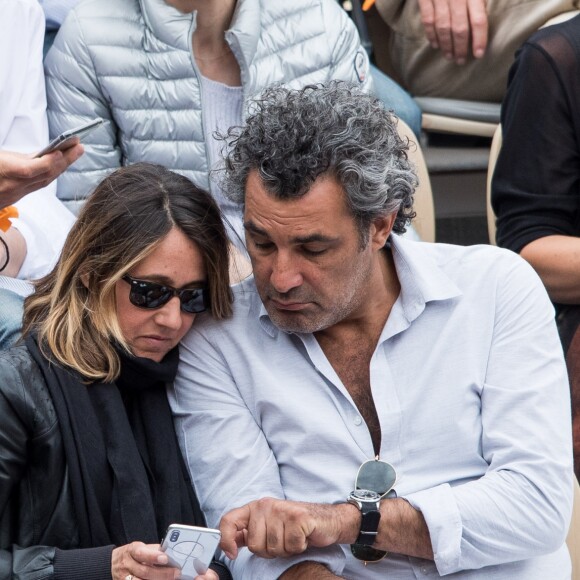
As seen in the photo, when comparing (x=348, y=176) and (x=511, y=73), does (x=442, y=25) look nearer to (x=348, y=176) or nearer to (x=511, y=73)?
(x=511, y=73)

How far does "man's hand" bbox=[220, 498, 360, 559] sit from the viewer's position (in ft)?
8.09

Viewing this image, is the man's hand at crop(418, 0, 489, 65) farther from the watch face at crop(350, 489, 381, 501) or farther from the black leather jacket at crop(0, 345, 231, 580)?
the black leather jacket at crop(0, 345, 231, 580)

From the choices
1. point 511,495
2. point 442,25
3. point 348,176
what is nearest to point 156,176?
point 348,176

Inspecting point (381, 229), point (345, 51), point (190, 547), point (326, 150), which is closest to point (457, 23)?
point (345, 51)

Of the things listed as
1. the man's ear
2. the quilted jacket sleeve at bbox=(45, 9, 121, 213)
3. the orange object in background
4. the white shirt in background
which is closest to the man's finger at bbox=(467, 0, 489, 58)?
the quilted jacket sleeve at bbox=(45, 9, 121, 213)

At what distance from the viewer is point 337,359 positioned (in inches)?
112

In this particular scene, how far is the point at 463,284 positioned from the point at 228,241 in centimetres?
55

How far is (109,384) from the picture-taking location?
8.69 feet

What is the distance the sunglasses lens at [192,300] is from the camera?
2714 millimetres

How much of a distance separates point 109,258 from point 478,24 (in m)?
2.09

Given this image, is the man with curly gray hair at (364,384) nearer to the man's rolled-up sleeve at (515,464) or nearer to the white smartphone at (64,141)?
the man's rolled-up sleeve at (515,464)

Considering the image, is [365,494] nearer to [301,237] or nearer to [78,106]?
[301,237]

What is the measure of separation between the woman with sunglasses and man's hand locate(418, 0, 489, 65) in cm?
174

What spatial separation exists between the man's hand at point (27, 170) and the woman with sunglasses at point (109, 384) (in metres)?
0.14
